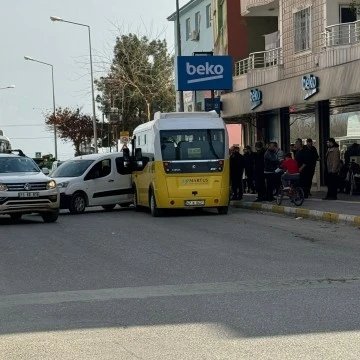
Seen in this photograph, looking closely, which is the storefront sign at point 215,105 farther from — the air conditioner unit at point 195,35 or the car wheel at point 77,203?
the air conditioner unit at point 195,35

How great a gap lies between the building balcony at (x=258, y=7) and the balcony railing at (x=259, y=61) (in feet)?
5.85

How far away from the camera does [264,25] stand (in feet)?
131

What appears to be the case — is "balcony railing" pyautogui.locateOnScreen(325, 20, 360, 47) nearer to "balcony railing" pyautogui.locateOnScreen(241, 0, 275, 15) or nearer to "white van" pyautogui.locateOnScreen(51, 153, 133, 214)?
"balcony railing" pyautogui.locateOnScreen(241, 0, 275, 15)

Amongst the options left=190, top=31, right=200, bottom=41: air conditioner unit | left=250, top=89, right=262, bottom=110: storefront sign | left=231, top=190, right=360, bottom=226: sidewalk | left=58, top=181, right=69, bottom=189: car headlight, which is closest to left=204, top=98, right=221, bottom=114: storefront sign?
left=250, top=89, right=262, bottom=110: storefront sign

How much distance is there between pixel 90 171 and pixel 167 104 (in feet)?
107

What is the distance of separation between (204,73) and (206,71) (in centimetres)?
11

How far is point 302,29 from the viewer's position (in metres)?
30.7

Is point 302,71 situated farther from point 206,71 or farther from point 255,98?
point 206,71

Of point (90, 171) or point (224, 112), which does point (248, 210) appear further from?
point (224, 112)

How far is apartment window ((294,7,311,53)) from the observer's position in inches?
1184

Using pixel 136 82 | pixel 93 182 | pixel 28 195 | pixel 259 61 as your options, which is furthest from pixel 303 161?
pixel 136 82

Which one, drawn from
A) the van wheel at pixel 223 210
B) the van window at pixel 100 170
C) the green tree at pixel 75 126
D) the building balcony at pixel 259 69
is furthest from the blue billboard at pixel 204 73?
the green tree at pixel 75 126

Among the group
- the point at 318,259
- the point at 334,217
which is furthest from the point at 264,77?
the point at 318,259

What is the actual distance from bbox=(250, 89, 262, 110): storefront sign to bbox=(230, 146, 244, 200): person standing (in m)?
4.52
